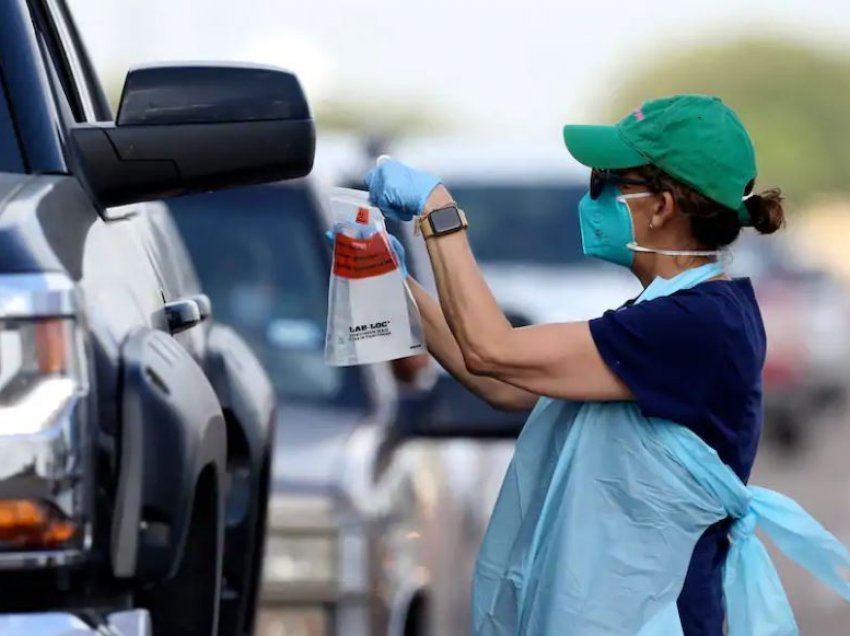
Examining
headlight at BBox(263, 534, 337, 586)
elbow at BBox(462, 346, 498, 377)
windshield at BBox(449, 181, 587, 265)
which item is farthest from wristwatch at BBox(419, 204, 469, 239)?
windshield at BBox(449, 181, 587, 265)

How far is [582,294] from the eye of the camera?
1395 cm

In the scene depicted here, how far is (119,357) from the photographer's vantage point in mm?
3373

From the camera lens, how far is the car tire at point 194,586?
13.1 feet

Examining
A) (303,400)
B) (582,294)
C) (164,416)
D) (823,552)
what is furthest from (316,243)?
(582,294)

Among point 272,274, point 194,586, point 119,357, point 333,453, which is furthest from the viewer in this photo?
point 272,274

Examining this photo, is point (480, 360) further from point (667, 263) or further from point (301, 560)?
point (301, 560)

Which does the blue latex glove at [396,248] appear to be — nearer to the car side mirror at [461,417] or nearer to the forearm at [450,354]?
the forearm at [450,354]

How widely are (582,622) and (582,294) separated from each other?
9979mm

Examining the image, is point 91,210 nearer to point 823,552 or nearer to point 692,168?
point 692,168

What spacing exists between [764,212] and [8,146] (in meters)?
1.41

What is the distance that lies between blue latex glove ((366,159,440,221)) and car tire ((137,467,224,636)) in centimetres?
62

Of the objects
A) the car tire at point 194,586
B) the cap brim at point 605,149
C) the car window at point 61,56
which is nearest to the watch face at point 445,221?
the cap brim at point 605,149

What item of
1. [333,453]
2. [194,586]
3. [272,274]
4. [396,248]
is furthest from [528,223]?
[194,586]

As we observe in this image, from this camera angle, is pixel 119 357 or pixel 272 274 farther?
pixel 272 274
